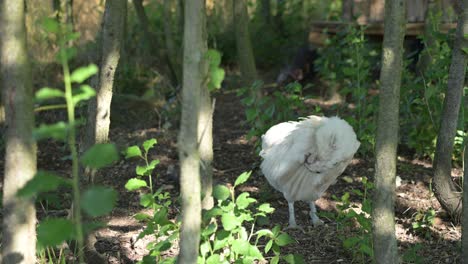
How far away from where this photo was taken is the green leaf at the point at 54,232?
205 centimetres

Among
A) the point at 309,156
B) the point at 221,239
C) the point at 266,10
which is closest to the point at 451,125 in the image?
the point at 309,156

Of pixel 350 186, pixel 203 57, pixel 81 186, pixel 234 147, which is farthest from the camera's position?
pixel 234 147

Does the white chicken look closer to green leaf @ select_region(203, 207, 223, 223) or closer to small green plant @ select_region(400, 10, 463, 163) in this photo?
small green plant @ select_region(400, 10, 463, 163)

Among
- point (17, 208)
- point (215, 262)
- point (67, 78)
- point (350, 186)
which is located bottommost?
point (350, 186)

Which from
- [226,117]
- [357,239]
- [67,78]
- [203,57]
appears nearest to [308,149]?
[357,239]

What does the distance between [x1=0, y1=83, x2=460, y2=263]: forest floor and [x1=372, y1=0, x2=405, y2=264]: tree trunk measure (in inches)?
19.3

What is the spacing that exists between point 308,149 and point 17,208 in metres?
2.24

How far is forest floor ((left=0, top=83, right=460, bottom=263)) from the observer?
4.17m

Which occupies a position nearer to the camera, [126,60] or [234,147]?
[234,147]

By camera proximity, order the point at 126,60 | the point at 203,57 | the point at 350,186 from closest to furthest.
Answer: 1. the point at 203,57
2. the point at 350,186
3. the point at 126,60

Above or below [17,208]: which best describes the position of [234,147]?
below

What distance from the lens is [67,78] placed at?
210cm

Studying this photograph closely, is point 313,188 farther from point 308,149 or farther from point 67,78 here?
point 67,78

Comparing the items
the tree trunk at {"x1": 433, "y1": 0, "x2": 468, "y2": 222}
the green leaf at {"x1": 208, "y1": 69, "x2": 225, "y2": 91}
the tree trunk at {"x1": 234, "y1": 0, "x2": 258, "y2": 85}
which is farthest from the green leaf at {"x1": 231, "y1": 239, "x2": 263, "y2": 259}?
the tree trunk at {"x1": 234, "y1": 0, "x2": 258, "y2": 85}
